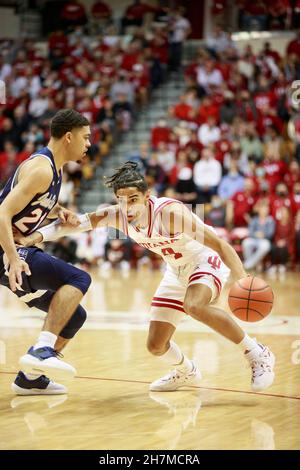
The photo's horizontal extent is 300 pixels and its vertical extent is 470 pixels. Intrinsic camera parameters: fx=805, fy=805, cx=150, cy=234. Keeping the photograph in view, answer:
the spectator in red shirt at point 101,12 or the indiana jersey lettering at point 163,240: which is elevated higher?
the indiana jersey lettering at point 163,240

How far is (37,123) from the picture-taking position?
18906 mm

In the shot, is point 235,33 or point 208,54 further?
point 235,33

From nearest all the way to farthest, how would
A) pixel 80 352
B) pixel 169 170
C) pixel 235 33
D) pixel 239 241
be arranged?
1. pixel 80 352
2. pixel 239 241
3. pixel 169 170
4. pixel 235 33

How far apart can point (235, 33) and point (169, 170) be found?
5327 mm

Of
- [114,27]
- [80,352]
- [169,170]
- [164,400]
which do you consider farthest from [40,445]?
[114,27]

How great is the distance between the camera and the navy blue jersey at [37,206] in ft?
16.8

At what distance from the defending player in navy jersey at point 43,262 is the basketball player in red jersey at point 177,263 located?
0.24 m

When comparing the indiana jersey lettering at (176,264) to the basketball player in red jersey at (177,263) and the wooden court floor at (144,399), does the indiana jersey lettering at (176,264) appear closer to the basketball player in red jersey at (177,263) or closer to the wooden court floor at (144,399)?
the basketball player in red jersey at (177,263)

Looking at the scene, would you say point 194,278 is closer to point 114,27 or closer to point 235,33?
point 235,33

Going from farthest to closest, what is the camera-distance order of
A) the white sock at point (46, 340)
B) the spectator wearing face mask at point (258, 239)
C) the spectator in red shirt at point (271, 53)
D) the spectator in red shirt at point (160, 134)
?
the spectator in red shirt at point (271, 53), the spectator in red shirt at point (160, 134), the spectator wearing face mask at point (258, 239), the white sock at point (46, 340)

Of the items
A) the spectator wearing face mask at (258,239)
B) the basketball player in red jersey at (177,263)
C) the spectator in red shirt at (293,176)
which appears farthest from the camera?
the spectator in red shirt at (293,176)

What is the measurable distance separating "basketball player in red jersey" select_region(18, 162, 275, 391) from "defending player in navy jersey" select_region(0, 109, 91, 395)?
238 mm

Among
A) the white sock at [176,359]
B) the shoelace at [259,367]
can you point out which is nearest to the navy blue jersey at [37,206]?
the white sock at [176,359]
